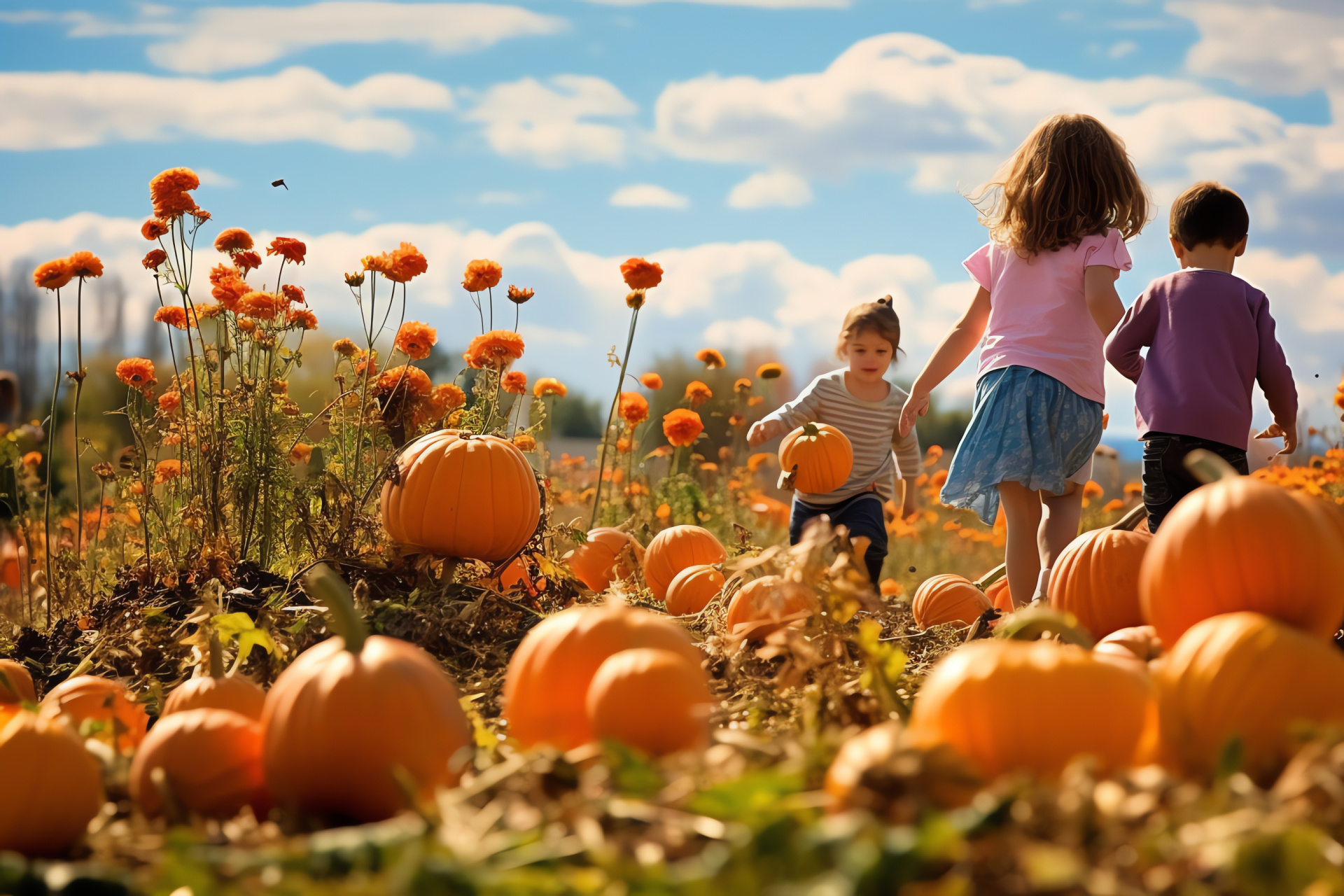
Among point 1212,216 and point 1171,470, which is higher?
point 1212,216

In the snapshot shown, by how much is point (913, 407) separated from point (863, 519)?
2.80 feet

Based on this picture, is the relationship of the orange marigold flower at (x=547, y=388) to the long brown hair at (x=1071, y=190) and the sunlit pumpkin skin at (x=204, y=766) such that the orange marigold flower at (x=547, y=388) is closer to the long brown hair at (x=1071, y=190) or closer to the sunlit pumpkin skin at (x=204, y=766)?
the long brown hair at (x=1071, y=190)

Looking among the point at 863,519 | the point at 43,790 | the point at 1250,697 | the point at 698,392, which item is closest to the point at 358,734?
the point at 43,790

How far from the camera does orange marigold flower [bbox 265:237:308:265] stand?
14.1ft

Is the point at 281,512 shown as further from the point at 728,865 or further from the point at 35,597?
the point at 728,865

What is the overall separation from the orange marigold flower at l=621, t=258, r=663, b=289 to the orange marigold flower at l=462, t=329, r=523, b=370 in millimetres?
639

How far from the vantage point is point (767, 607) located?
7.57 feet

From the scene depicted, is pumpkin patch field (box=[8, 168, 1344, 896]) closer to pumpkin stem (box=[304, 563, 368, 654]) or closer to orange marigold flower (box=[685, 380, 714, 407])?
pumpkin stem (box=[304, 563, 368, 654])

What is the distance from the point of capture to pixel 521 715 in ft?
5.98

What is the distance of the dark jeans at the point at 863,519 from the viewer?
539 cm

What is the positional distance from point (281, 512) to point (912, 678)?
2.61 meters

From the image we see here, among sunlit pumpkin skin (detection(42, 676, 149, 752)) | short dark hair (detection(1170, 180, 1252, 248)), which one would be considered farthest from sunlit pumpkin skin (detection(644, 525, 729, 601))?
sunlit pumpkin skin (detection(42, 676, 149, 752))

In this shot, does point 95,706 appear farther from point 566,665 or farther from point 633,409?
point 633,409

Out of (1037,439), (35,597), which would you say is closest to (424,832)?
(1037,439)
